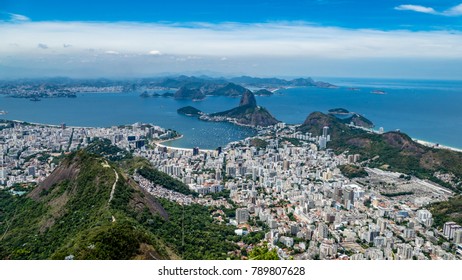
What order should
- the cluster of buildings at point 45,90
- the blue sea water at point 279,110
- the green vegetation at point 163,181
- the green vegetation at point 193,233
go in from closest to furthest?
the green vegetation at point 193,233
the green vegetation at point 163,181
the blue sea water at point 279,110
the cluster of buildings at point 45,90

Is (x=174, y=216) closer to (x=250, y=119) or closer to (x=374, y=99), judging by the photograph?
(x=250, y=119)

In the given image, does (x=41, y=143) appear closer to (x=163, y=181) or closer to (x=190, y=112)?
(x=163, y=181)

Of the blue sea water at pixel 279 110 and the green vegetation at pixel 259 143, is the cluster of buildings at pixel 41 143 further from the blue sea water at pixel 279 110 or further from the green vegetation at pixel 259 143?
the green vegetation at pixel 259 143

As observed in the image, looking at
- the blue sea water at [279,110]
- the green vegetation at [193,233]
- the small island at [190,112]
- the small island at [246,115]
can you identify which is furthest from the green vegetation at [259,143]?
the small island at [190,112]

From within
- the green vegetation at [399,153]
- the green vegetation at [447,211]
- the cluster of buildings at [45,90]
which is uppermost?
the cluster of buildings at [45,90]

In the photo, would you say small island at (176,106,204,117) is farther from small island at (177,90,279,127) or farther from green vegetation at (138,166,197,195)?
green vegetation at (138,166,197,195)
